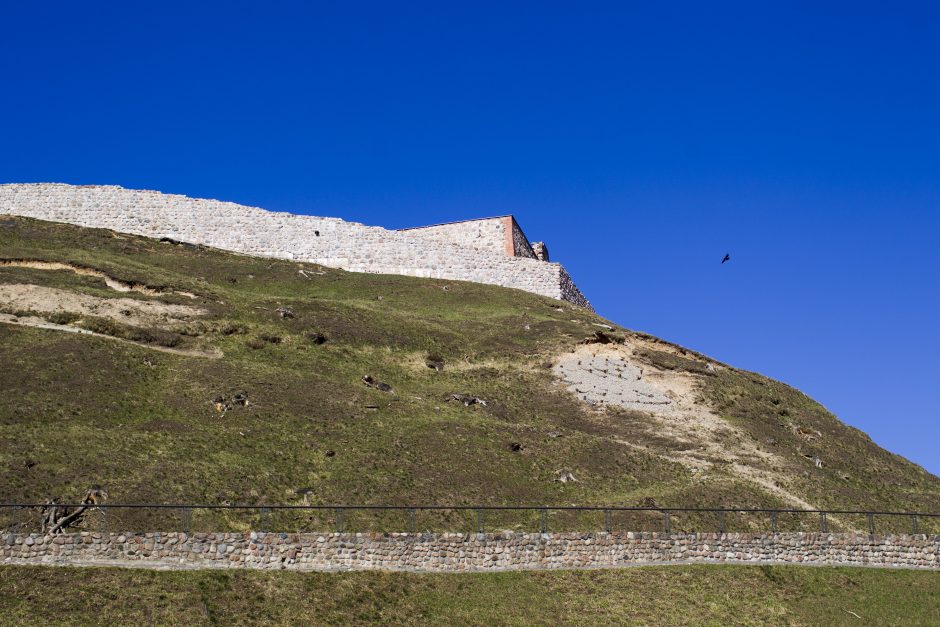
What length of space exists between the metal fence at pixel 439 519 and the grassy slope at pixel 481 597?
2279 millimetres

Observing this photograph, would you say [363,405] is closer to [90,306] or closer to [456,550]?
[456,550]

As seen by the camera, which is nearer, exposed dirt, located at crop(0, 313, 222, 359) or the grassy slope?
the grassy slope

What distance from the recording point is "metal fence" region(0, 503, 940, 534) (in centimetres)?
3180

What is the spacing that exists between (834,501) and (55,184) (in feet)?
217

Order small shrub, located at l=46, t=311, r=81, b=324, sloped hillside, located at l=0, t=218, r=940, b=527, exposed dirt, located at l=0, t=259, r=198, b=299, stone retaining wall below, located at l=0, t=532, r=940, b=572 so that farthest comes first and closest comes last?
exposed dirt, located at l=0, t=259, r=198, b=299
small shrub, located at l=46, t=311, r=81, b=324
sloped hillside, located at l=0, t=218, r=940, b=527
stone retaining wall below, located at l=0, t=532, r=940, b=572

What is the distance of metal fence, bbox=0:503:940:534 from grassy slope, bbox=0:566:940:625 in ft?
7.48

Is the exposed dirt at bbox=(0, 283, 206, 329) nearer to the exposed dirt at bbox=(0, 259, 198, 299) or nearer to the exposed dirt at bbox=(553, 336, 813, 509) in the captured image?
the exposed dirt at bbox=(0, 259, 198, 299)

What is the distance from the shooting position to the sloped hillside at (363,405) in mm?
38969

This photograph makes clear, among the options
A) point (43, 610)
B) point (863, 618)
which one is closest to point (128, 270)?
point (43, 610)

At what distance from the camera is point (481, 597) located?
3234 cm

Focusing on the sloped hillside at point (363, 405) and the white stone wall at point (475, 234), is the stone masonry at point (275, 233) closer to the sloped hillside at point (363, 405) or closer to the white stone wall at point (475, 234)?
the white stone wall at point (475, 234)

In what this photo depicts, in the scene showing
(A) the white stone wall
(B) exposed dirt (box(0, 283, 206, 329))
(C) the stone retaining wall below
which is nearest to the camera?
(C) the stone retaining wall below

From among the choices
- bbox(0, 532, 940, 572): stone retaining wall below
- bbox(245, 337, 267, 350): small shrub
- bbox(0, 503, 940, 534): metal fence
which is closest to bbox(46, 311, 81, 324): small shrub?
bbox(245, 337, 267, 350): small shrub

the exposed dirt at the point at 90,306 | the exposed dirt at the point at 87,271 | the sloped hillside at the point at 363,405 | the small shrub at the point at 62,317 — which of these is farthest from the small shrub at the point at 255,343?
the small shrub at the point at 62,317
